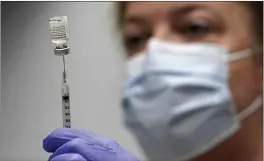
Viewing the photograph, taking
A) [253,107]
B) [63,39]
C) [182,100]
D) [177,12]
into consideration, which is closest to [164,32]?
[177,12]

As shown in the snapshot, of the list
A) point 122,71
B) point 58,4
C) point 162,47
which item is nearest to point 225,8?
point 162,47

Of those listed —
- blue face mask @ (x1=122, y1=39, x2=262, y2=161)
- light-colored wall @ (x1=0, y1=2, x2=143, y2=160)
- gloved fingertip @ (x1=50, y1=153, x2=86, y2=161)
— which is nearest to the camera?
gloved fingertip @ (x1=50, y1=153, x2=86, y2=161)

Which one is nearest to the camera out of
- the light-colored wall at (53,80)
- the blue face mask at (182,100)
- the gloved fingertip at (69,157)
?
the gloved fingertip at (69,157)

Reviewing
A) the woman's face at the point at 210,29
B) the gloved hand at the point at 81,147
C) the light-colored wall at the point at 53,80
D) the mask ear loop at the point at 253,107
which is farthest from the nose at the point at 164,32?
the gloved hand at the point at 81,147

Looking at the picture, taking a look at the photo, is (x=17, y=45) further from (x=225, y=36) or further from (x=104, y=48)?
(x=225, y=36)

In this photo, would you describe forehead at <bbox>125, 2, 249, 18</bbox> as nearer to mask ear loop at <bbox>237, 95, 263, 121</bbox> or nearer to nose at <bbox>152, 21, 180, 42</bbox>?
nose at <bbox>152, 21, 180, 42</bbox>

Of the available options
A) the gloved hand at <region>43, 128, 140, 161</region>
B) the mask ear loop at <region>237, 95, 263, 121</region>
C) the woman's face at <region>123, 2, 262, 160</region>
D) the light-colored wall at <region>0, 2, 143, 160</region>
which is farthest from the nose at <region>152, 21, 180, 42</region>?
the gloved hand at <region>43, 128, 140, 161</region>

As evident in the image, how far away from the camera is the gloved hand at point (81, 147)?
101 centimetres

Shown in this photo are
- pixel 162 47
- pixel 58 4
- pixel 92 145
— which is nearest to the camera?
pixel 92 145

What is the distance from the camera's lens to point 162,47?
4.99 ft

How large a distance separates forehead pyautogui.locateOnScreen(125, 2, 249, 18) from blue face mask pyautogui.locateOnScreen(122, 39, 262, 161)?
0.11 metres

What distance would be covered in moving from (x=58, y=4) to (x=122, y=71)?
0.35 m

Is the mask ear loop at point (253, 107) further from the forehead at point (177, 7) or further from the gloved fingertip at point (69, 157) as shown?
the gloved fingertip at point (69, 157)

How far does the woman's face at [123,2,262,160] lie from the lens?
1.53 metres
